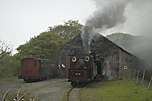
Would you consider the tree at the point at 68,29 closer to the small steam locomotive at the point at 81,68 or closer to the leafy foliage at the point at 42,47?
the leafy foliage at the point at 42,47

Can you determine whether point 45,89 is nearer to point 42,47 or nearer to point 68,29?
point 42,47

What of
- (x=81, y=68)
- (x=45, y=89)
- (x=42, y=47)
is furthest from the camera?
(x=42, y=47)

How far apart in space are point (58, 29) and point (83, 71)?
144 feet

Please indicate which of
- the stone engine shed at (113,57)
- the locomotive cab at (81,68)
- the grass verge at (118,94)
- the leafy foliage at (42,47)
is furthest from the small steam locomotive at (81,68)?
the leafy foliage at (42,47)

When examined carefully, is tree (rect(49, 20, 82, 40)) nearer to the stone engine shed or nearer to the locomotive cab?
the stone engine shed

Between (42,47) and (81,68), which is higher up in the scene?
(42,47)

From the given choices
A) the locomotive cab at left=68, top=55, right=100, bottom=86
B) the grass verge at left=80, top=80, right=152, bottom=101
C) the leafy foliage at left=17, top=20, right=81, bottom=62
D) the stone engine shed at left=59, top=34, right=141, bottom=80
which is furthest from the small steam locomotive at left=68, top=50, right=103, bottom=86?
the leafy foliage at left=17, top=20, right=81, bottom=62

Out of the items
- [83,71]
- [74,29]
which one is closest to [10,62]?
[83,71]

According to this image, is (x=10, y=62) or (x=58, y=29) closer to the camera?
(x=10, y=62)

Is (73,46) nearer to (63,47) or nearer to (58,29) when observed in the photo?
(63,47)

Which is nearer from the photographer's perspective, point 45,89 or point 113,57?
point 45,89

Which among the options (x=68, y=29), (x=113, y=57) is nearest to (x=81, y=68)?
(x=113, y=57)

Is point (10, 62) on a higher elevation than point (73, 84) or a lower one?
higher

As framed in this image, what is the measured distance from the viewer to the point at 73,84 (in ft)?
91.9
